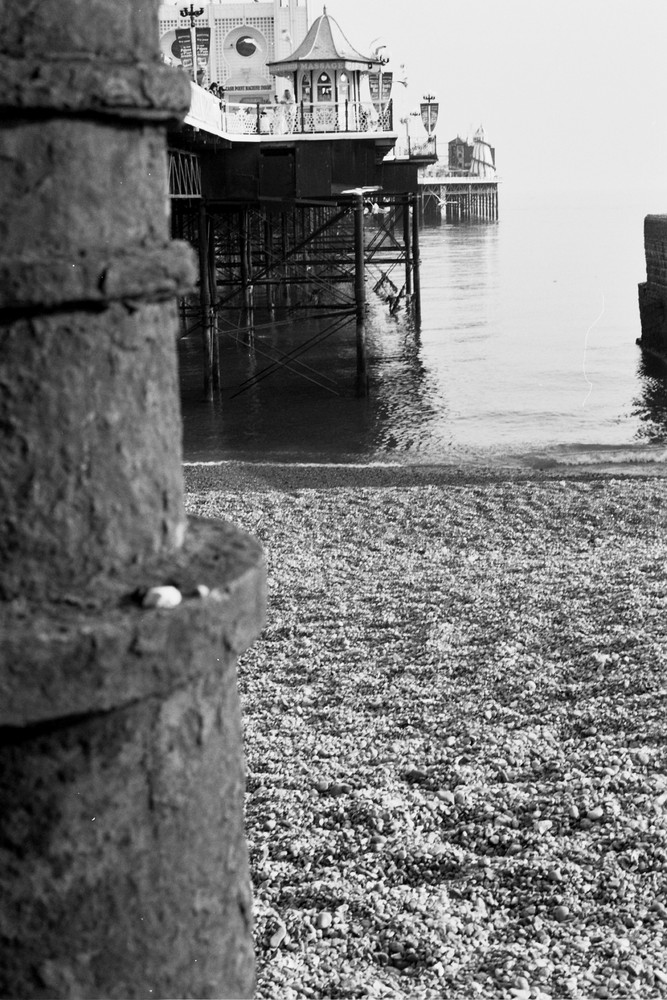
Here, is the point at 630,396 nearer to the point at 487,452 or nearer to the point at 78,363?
the point at 487,452

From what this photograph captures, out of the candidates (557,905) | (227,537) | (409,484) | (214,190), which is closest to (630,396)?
(214,190)

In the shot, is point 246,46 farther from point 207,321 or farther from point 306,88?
point 207,321

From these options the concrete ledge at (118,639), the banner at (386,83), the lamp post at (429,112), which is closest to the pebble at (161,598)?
the concrete ledge at (118,639)

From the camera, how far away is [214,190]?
2258 cm

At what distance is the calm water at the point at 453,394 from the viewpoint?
1841 cm

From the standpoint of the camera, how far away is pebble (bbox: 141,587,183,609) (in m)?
1.26

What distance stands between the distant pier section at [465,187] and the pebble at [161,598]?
401 feet

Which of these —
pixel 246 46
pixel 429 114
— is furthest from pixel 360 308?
pixel 246 46

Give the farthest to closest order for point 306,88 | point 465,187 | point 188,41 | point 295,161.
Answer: point 465,187
point 188,41
point 306,88
point 295,161

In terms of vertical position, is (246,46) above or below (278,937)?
above

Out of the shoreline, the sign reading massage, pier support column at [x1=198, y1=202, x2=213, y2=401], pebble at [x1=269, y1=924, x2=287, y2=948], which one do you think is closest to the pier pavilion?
pier support column at [x1=198, y1=202, x2=213, y2=401]

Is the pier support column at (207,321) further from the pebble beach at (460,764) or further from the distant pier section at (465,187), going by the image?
the distant pier section at (465,187)

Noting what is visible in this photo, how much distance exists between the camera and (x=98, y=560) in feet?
4.17

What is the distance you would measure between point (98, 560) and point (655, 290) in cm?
3051
